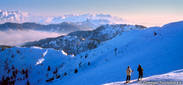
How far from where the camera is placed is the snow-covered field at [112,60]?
28.8 m

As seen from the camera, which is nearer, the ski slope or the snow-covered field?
the ski slope

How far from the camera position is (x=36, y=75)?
289 ft

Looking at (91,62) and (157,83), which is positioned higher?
(157,83)

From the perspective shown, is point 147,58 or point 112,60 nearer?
point 147,58

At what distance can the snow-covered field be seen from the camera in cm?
2880

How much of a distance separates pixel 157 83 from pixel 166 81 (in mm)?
1240

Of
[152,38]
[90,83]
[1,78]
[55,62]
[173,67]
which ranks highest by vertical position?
[152,38]

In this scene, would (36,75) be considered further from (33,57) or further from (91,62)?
(91,62)

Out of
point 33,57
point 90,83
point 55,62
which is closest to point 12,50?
point 33,57

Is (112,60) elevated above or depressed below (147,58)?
below

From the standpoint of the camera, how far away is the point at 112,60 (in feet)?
143

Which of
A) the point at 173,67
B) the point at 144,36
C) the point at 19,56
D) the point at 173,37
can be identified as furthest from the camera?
the point at 19,56

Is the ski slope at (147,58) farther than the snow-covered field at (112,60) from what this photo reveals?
No

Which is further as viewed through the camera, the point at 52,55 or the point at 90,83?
the point at 52,55
